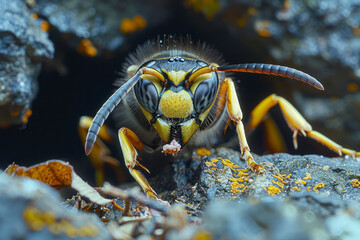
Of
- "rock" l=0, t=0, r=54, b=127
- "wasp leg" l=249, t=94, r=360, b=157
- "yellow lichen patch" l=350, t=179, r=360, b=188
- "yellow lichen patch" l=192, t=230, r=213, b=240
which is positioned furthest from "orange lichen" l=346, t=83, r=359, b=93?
"yellow lichen patch" l=192, t=230, r=213, b=240

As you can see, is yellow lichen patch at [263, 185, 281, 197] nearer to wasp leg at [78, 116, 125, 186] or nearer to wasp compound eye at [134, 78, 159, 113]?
wasp compound eye at [134, 78, 159, 113]

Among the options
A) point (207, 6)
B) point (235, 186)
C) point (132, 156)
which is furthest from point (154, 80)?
point (207, 6)

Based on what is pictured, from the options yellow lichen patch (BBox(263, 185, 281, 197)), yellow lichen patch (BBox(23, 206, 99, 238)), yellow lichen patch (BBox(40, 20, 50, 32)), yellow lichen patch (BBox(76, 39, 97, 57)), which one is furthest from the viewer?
yellow lichen patch (BBox(76, 39, 97, 57))

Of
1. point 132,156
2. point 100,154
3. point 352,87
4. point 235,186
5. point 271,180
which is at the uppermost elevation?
point 352,87

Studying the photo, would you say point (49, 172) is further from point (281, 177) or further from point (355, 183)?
point (355, 183)

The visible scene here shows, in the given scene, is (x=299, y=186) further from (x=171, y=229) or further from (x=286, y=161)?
(x=171, y=229)

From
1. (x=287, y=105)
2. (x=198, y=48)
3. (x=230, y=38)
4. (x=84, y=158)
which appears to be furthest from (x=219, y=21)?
(x=84, y=158)

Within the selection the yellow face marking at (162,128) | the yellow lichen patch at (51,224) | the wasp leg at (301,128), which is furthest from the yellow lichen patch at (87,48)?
the yellow lichen patch at (51,224)
